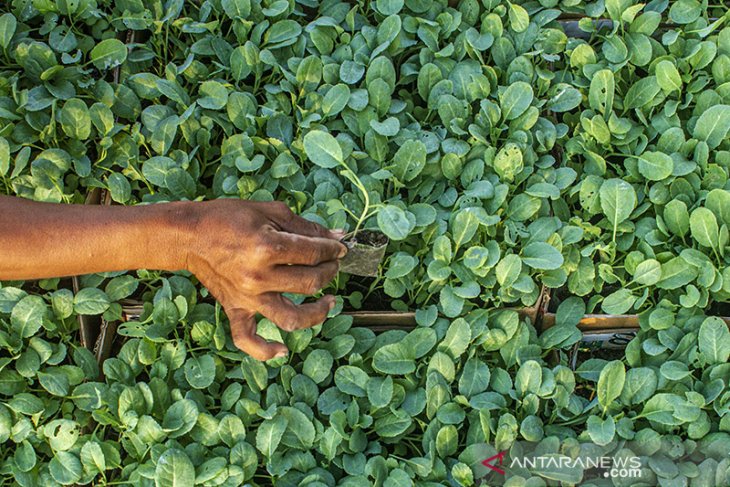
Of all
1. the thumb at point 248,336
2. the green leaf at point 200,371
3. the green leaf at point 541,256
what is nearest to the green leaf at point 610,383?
the green leaf at point 541,256

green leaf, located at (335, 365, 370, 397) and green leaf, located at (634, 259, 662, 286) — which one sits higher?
green leaf, located at (634, 259, 662, 286)

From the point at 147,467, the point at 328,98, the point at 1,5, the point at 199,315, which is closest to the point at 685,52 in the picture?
the point at 328,98

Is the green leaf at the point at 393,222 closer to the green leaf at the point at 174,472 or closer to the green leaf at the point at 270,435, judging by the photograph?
the green leaf at the point at 270,435

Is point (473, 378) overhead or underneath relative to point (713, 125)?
underneath

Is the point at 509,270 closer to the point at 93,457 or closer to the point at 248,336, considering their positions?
the point at 248,336

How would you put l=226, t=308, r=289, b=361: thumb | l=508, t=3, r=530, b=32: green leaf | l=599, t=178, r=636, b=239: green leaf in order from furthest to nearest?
l=508, t=3, r=530, b=32: green leaf → l=599, t=178, r=636, b=239: green leaf → l=226, t=308, r=289, b=361: thumb

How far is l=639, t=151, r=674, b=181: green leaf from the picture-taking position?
1.63m

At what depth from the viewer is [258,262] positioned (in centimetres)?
117

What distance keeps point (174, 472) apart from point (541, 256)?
85 centimetres

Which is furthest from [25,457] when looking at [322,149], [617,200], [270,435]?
[617,200]

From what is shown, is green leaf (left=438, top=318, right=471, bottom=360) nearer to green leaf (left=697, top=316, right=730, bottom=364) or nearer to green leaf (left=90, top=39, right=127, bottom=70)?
green leaf (left=697, top=316, right=730, bottom=364)

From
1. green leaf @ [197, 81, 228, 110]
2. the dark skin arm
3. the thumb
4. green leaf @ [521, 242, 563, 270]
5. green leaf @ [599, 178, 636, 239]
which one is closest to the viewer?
the dark skin arm

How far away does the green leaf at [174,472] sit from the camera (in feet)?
4.45

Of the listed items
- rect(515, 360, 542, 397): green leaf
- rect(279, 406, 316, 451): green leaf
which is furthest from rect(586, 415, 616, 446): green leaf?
rect(279, 406, 316, 451): green leaf
